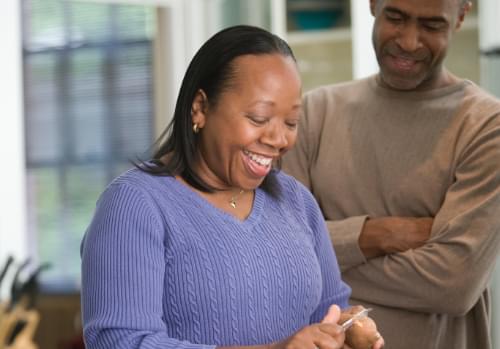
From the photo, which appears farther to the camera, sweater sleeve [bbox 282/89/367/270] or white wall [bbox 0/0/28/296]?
white wall [bbox 0/0/28/296]

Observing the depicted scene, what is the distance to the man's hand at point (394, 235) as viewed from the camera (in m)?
1.96

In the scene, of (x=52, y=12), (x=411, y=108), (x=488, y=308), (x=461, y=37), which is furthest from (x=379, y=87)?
(x=52, y=12)

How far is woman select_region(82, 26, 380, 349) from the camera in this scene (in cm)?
136

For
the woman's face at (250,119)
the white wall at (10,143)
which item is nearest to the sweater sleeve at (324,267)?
the woman's face at (250,119)

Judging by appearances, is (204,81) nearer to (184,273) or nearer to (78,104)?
(184,273)

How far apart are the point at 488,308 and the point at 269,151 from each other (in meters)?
0.86

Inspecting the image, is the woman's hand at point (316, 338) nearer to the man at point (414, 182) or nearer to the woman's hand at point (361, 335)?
the woman's hand at point (361, 335)

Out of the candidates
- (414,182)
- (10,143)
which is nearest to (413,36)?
(414,182)

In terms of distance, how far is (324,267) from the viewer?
5.50 feet

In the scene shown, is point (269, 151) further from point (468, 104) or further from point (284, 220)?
point (468, 104)

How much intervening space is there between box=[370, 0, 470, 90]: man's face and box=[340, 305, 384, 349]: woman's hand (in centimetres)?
70

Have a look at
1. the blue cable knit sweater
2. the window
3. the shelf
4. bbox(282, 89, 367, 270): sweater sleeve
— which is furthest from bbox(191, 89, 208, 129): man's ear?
the window

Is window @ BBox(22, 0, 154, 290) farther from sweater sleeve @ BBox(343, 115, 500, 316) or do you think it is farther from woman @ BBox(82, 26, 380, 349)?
woman @ BBox(82, 26, 380, 349)

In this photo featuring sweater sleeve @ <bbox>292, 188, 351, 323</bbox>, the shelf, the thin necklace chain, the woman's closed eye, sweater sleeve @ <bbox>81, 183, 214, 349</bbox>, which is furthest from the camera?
the shelf
